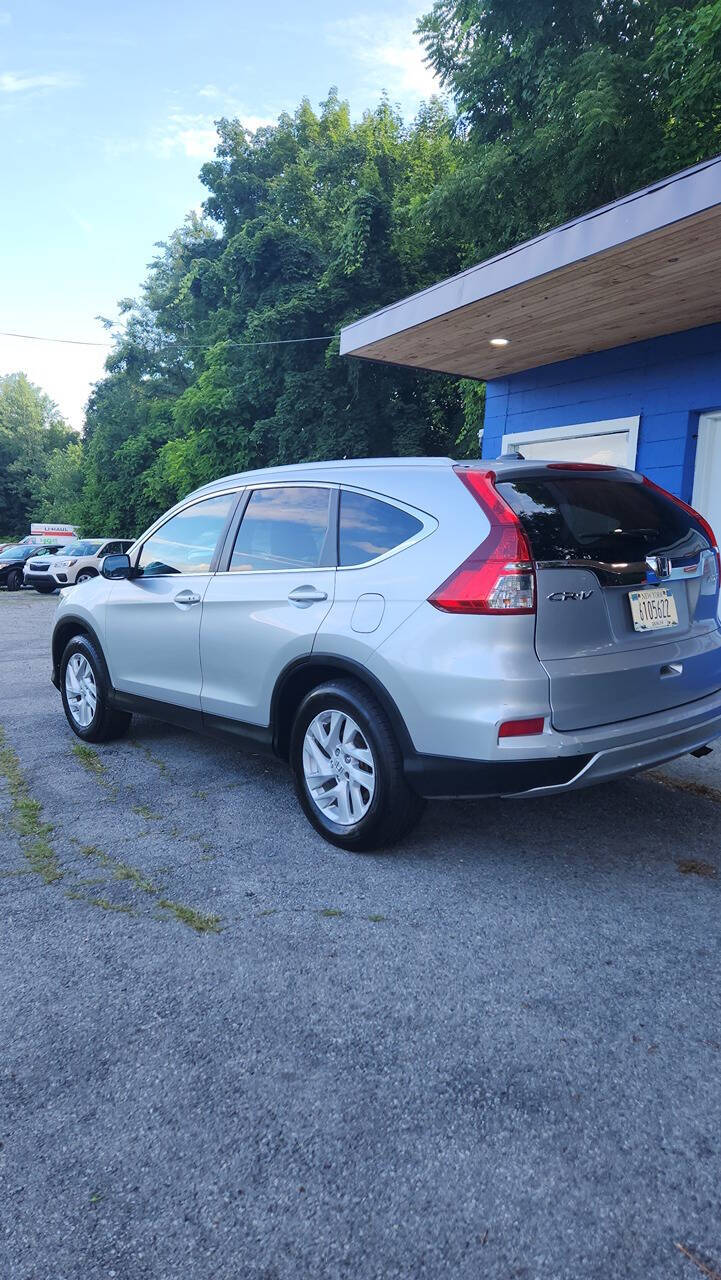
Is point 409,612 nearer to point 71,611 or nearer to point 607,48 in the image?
point 71,611

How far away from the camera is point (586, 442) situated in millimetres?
8320

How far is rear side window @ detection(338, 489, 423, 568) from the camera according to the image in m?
3.28

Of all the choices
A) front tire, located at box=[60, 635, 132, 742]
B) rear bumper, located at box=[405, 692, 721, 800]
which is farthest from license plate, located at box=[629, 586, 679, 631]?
front tire, located at box=[60, 635, 132, 742]

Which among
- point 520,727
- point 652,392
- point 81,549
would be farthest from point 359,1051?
point 81,549

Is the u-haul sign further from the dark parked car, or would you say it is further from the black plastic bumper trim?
the black plastic bumper trim

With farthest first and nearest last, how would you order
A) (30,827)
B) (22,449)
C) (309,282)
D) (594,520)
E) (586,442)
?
(22,449) → (309,282) → (586,442) → (30,827) → (594,520)

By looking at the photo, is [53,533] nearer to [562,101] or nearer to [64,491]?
Answer: [64,491]

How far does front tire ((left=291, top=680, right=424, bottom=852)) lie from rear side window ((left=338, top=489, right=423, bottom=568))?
22.7 inches

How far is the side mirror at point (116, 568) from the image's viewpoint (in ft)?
15.5

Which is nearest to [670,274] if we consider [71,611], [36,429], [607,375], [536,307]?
[536,307]

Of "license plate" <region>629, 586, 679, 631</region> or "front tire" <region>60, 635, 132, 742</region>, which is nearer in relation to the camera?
"license plate" <region>629, 586, 679, 631</region>

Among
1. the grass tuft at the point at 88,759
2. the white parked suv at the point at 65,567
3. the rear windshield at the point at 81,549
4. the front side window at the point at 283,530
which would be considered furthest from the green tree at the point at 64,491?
the front side window at the point at 283,530

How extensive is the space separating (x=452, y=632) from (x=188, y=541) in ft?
7.24

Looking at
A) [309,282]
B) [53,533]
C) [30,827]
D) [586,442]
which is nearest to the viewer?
[30,827]
